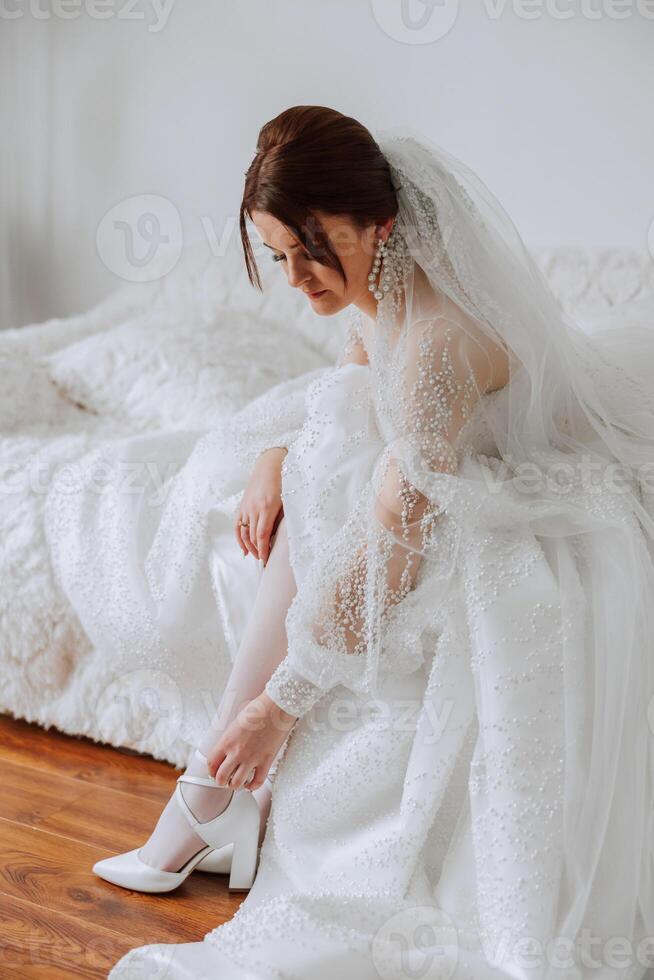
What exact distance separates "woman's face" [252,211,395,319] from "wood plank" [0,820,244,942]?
0.73 metres

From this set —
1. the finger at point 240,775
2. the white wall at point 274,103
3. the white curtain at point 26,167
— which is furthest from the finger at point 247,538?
the white curtain at point 26,167

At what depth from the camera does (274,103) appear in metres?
2.80

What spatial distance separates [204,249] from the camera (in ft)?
9.06

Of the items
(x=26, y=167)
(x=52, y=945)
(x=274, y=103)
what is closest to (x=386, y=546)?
(x=52, y=945)

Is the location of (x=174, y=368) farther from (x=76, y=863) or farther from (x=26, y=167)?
(x=26, y=167)

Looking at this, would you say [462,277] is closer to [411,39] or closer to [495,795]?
[495,795]

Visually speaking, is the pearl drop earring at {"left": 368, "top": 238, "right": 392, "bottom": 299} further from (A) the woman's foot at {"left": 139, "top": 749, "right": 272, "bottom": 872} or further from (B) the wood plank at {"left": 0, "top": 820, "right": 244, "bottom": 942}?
(B) the wood plank at {"left": 0, "top": 820, "right": 244, "bottom": 942}

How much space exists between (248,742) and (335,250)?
58 centimetres

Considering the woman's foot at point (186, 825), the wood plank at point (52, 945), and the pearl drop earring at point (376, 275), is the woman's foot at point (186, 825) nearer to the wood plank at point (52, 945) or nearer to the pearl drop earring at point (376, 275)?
the wood plank at point (52, 945)

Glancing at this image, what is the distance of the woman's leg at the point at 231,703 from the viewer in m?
1.24

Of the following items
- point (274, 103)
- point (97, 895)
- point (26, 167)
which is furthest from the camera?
point (26, 167)

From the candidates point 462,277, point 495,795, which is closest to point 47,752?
point 495,795

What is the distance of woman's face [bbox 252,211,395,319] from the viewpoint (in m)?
1.19

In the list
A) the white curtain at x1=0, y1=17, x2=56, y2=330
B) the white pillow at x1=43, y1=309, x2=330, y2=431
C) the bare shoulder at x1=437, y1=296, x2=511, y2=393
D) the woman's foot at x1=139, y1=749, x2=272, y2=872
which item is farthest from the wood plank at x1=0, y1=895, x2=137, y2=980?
the white curtain at x1=0, y1=17, x2=56, y2=330
